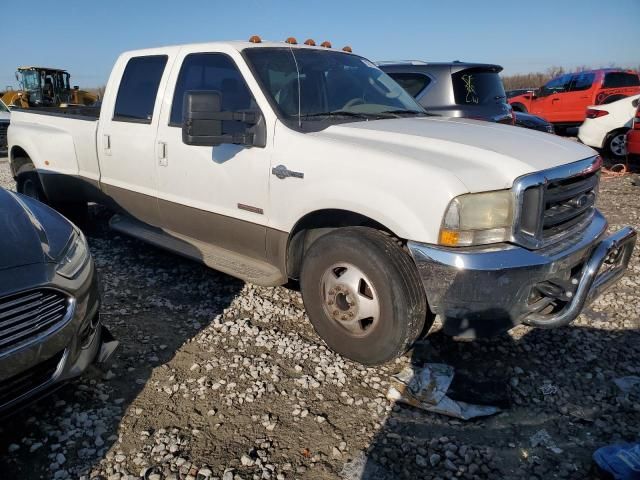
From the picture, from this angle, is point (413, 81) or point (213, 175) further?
point (413, 81)

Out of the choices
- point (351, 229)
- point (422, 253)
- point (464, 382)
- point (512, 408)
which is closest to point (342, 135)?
point (351, 229)

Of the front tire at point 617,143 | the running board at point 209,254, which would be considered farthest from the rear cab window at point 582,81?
the running board at point 209,254

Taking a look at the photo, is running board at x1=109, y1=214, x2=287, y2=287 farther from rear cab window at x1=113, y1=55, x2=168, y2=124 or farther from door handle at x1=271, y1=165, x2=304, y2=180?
rear cab window at x1=113, y1=55, x2=168, y2=124

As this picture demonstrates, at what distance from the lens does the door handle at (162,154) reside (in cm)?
406

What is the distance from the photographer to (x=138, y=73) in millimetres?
4527

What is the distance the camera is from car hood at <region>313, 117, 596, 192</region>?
2.68 metres

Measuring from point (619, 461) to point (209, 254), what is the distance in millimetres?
2897

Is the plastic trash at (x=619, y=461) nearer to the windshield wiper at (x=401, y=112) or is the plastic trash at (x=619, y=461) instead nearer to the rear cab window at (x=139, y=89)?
the windshield wiper at (x=401, y=112)

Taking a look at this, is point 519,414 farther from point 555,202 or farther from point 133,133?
point 133,133

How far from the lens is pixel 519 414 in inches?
111

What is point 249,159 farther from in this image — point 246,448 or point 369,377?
point 246,448

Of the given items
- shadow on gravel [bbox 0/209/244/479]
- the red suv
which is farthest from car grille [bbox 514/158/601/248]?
Answer: the red suv

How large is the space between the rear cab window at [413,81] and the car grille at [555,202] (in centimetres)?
378

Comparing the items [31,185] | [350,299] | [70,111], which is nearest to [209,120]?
[350,299]
